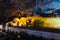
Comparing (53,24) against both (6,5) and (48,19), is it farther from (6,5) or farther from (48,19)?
(6,5)

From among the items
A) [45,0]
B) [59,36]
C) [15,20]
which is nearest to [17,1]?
[15,20]

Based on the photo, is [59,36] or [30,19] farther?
[30,19]

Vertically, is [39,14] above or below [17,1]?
below

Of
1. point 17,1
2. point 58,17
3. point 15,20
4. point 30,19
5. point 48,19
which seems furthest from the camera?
point 17,1

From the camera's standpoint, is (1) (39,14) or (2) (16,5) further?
(2) (16,5)

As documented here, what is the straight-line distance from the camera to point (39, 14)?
820 inches

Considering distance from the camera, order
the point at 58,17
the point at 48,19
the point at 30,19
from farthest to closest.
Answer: the point at 30,19
the point at 48,19
the point at 58,17

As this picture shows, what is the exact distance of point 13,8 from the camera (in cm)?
2569

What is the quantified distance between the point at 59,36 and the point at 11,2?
16842 millimetres

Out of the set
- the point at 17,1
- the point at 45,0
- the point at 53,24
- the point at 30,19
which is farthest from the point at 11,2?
the point at 53,24

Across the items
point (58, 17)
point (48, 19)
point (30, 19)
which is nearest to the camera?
point (58, 17)

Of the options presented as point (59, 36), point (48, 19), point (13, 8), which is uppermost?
point (13, 8)

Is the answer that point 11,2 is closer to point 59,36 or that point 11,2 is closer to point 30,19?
point 30,19

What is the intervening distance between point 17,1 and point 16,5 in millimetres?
814
